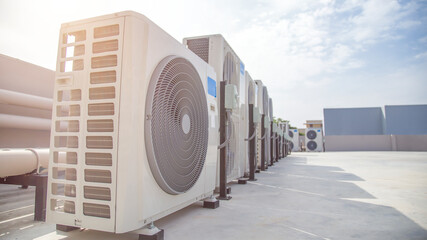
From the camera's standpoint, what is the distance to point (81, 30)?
136 centimetres

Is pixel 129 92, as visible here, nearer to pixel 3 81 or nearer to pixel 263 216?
pixel 263 216

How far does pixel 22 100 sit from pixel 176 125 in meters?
2.46

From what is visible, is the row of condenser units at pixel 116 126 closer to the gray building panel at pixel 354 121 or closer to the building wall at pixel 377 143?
the building wall at pixel 377 143

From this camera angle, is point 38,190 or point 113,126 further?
point 38,190

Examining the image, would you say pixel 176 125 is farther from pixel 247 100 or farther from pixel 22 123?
pixel 247 100

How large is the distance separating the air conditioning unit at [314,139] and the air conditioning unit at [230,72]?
49.0 feet

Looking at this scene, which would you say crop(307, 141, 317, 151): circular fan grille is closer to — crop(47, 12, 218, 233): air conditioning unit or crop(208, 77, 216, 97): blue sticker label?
crop(208, 77, 216, 97): blue sticker label

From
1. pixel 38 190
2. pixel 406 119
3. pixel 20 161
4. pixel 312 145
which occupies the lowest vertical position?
pixel 38 190

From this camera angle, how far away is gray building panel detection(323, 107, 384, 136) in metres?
27.5

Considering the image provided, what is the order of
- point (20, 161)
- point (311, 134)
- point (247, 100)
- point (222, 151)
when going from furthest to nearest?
Result: point (311, 134) → point (247, 100) → point (222, 151) → point (20, 161)

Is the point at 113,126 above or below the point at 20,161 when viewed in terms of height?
above

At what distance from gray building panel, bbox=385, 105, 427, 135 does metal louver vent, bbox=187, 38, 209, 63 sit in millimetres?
29563

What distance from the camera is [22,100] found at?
301cm

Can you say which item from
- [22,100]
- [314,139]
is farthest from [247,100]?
[314,139]
